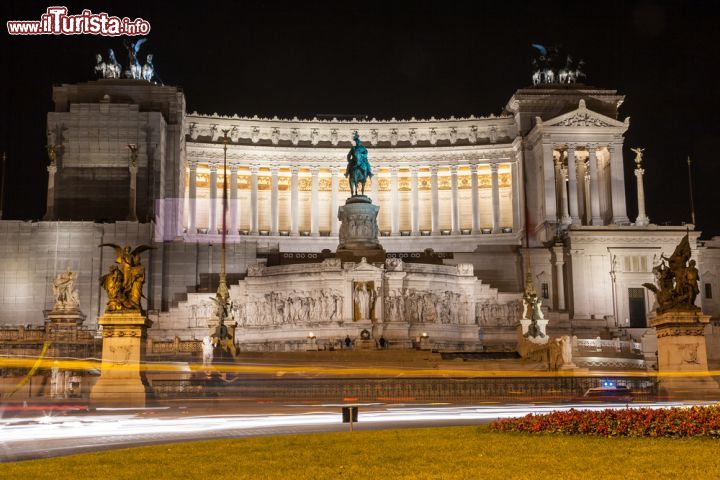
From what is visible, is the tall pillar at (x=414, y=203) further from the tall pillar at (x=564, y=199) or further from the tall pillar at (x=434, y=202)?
the tall pillar at (x=564, y=199)

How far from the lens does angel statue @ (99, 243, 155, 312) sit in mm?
30281

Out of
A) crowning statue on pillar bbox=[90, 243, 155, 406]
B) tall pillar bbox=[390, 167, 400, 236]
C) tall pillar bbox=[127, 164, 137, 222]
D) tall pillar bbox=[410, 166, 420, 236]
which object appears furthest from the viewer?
tall pillar bbox=[390, 167, 400, 236]

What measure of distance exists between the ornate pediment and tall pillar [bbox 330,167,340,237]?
73.6ft

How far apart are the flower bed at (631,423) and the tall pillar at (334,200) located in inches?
3151

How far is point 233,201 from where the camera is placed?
9825 cm

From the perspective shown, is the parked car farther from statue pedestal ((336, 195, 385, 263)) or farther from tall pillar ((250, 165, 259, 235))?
tall pillar ((250, 165, 259, 235))

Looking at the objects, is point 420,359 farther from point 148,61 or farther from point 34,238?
point 148,61

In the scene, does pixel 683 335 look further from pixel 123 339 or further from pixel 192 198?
pixel 192 198

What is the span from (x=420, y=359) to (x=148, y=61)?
57.4 metres

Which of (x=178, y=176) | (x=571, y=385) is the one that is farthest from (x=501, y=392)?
(x=178, y=176)

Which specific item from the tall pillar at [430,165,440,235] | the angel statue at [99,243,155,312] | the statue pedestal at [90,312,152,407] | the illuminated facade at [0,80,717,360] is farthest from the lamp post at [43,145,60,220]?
the statue pedestal at [90,312,152,407]

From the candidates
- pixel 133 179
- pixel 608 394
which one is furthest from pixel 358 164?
pixel 608 394

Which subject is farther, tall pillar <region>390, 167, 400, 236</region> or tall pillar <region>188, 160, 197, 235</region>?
tall pillar <region>390, 167, 400, 236</region>

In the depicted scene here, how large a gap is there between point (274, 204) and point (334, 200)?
6.54 m
